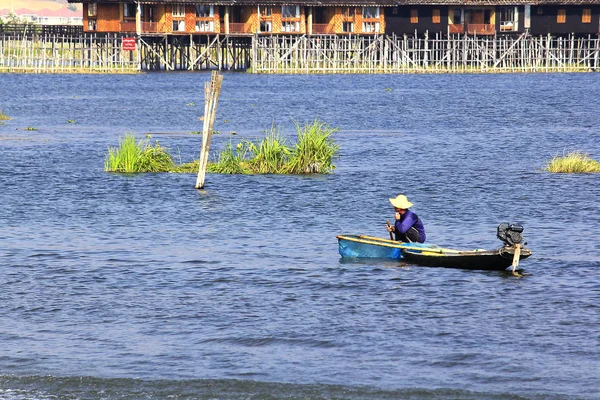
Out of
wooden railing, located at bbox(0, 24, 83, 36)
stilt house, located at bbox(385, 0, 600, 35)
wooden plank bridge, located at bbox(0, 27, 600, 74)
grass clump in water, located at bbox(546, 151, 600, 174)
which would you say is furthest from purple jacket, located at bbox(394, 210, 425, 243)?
wooden railing, located at bbox(0, 24, 83, 36)

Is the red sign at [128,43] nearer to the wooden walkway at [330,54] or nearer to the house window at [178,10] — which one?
the wooden walkway at [330,54]

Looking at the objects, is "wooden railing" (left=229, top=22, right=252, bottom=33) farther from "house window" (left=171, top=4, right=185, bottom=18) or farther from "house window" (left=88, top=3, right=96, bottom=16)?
"house window" (left=88, top=3, right=96, bottom=16)

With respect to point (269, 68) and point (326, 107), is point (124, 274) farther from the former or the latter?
point (269, 68)

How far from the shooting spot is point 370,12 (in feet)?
347

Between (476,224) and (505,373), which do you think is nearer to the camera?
(505,373)

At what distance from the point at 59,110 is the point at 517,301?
49.8 meters

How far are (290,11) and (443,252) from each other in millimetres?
86648

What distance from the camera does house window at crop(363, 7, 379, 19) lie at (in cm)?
10556

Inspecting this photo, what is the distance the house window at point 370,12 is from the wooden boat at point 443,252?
86.0 m

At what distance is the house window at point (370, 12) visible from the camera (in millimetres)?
105562

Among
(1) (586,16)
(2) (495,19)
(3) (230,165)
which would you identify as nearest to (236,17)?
(2) (495,19)

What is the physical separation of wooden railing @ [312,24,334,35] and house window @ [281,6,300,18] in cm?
222

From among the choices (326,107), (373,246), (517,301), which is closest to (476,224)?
(373,246)

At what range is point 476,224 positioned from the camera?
85.5ft
